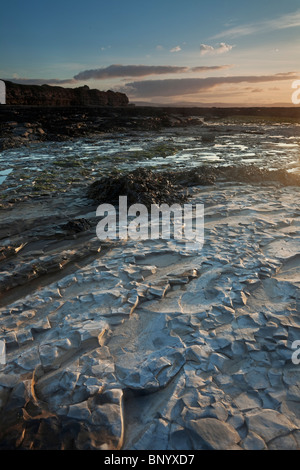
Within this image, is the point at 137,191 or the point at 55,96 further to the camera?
the point at 55,96

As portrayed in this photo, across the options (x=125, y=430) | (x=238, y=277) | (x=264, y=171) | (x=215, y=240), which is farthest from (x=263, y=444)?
(x=264, y=171)

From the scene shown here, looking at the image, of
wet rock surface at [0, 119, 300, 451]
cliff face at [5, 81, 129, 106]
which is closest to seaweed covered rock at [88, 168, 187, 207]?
wet rock surface at [0, 119, 300, 451]

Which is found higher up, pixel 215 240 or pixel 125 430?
pixel 215 240

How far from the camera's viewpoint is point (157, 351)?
2438 millimetres

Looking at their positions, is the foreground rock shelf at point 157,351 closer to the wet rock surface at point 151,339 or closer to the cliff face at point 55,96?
the wet rock surface at point 151,339

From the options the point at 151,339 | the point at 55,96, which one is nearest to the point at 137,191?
the point at 151,339

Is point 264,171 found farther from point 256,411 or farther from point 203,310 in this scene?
point 256,411

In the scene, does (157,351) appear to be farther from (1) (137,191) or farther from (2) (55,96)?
(2) (55,96)

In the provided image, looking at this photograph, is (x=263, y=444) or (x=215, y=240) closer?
(x=263, y=444)

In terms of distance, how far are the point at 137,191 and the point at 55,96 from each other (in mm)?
53574

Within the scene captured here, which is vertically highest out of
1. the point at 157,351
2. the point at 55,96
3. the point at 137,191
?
the point at 55,96

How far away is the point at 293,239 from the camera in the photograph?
4207mm

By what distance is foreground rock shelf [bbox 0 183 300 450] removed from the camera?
1889 mm

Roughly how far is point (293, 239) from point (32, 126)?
18.1 metres
